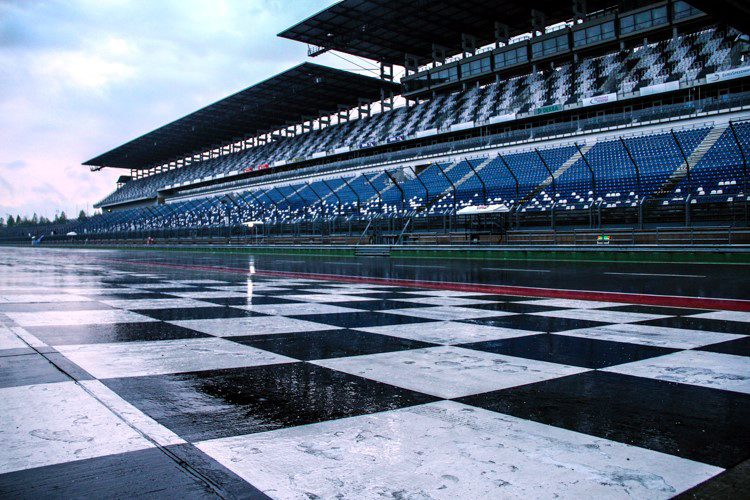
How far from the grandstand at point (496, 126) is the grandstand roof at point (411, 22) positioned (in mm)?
196

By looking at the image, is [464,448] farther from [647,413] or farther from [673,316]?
[673,316]

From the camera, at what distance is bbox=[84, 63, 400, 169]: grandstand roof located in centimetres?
5525

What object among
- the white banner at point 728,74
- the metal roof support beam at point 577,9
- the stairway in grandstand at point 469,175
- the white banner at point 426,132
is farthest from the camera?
the white banner at point 426,132

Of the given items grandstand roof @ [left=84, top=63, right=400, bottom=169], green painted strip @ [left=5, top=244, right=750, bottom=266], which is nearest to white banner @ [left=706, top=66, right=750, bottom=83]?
green painted strip @ [left=5, top=244, right=750, bottom=266]

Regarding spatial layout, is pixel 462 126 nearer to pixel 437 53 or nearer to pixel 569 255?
pixel 437 53

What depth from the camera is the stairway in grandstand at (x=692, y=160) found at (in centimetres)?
2266

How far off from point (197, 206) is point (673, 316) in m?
55.8

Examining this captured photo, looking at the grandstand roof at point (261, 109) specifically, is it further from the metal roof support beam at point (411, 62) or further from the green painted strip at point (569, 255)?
the green painted strip at point (569, 255)

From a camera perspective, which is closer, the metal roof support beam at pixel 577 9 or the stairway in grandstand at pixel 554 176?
the stairway in grandstand at pixel 554 176

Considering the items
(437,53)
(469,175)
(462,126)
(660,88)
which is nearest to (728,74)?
(660,88)

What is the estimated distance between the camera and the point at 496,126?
147ft

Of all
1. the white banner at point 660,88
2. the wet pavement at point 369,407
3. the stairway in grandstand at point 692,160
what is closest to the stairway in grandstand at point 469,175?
the white banner at point 660,88

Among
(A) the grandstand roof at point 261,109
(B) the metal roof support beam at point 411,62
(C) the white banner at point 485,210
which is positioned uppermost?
(B) the metal roof support beam at point 411,62

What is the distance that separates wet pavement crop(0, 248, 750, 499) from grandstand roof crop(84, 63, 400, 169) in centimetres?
4980
